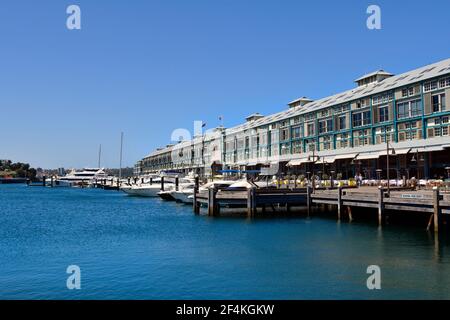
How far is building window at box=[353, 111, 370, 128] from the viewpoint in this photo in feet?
260

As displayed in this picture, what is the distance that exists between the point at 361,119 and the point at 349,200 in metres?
40.8

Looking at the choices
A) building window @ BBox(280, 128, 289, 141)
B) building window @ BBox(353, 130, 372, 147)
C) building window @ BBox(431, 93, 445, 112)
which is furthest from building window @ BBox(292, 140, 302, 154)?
building window @ BBox(431, 93, 445, 112)

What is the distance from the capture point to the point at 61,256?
2806 cm

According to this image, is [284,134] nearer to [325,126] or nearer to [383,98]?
[325,126]

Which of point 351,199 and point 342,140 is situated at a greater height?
point 342,140

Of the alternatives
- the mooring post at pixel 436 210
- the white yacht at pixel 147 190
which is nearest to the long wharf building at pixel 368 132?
the mooring post at pixel 436 210

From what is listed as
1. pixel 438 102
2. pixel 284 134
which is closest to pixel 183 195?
pixel 284 134

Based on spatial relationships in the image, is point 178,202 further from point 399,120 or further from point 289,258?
point 289,258

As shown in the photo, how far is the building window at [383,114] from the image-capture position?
74.6m

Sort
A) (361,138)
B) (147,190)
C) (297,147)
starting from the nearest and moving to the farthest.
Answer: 1. (361,138)
2. (147,190)
3. (297,147)

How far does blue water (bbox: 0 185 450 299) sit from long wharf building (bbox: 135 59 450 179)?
2101 cm

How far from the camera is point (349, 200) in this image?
43656 millimetres

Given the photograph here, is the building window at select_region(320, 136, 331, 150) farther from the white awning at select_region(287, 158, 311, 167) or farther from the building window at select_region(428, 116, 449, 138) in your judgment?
the building window at select_region(428, 116, 449, 138)

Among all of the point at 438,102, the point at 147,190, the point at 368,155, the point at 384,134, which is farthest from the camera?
the point at 147,190
